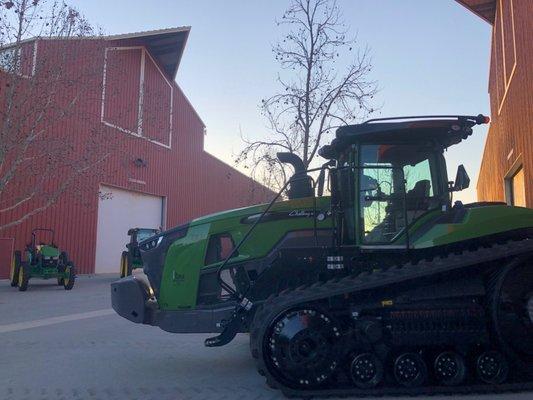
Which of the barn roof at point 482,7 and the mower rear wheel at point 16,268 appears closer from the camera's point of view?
the mower rear wheel at point 16,268

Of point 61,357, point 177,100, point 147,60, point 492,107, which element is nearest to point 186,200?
point 177,100

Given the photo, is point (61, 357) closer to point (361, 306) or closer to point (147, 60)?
point (361, 306)

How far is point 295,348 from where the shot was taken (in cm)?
512

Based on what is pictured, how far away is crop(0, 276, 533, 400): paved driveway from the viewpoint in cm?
543

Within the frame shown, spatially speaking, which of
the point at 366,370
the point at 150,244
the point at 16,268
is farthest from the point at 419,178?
the point at 16,268

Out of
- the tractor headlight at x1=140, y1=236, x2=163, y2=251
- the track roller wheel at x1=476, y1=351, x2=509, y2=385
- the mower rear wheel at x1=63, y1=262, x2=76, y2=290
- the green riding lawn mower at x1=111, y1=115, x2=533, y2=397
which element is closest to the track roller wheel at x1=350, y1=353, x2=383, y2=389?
the green riding lawn mower at x1=111, y1=115, x2=533, y2=397

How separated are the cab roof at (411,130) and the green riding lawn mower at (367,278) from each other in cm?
1

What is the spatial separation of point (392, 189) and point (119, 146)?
1906 cm

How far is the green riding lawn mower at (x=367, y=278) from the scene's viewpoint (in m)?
5.13

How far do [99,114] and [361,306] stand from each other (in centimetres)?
1954

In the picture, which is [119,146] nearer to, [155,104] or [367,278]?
[155,104]

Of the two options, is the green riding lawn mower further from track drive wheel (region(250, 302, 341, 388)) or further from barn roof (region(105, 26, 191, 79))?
barn roof (region(105, 26, 191, 79))

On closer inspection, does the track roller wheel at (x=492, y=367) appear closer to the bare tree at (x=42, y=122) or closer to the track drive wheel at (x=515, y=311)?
the track drive wheel at (x=515, y=311)

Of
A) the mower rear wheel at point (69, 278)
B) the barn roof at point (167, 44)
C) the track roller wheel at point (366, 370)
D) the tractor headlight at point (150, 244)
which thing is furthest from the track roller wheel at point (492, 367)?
the barn roof at point (167, 44)
